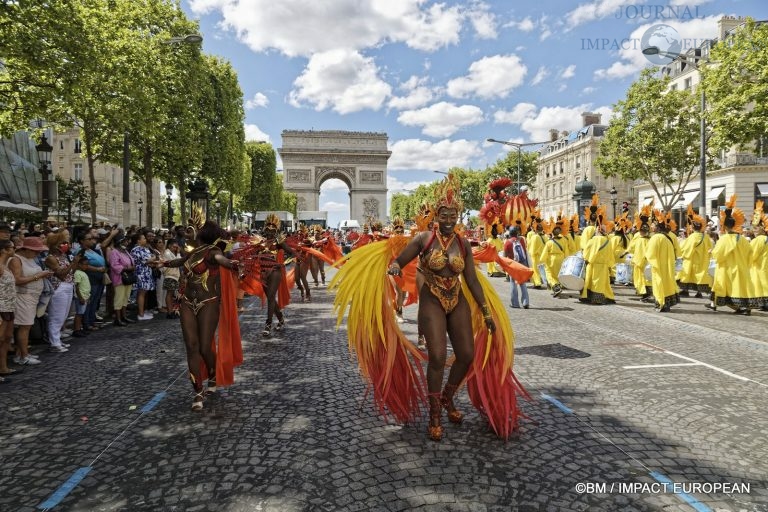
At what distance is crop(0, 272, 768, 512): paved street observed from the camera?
10.4 ft

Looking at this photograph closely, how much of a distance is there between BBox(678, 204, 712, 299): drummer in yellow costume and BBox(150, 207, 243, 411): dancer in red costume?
39.6ft

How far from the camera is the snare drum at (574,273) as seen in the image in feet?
40.5

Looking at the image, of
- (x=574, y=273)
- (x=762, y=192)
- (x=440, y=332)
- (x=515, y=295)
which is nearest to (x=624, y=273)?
(x=574, y=273)

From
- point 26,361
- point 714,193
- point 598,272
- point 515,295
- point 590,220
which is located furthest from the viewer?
point 714,193

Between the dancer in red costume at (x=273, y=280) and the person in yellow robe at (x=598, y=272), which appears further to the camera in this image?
the person in yellow robe at (x=598, y=272)

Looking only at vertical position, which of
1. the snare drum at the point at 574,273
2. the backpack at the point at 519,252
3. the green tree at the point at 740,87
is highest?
the green tree at the point at 740,87

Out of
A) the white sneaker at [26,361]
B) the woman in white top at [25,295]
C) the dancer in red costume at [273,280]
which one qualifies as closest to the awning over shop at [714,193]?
Result: the dancer in red costume at [273,280]

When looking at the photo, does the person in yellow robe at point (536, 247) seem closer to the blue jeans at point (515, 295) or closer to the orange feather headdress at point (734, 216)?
the blue jeans at point (515, 295)

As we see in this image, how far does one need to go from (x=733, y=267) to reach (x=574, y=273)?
132 inches

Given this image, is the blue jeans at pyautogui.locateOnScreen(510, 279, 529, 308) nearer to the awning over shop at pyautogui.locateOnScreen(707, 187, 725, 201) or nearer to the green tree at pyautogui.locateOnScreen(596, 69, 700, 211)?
the green tree at pyautogui.locateOnScreen(596, 69, 700, 211)

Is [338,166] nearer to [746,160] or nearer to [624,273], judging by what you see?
[746,160]

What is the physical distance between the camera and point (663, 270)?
1091 centimetres

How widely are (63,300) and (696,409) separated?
8.88 m

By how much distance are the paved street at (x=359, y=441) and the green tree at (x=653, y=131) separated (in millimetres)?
24436
